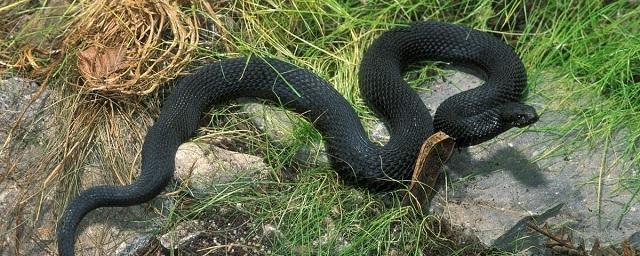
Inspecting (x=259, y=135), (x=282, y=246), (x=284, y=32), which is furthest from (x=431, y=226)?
(x=284, y=32)

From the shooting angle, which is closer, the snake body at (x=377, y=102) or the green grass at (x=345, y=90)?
the green grass at (x=345, y=90)

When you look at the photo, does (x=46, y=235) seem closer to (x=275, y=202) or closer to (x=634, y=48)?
(x=275, y=202)

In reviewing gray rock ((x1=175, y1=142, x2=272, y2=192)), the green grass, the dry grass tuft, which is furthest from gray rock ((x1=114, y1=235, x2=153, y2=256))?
the dry grass tuft

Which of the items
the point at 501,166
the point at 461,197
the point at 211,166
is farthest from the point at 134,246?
the point at 501,166

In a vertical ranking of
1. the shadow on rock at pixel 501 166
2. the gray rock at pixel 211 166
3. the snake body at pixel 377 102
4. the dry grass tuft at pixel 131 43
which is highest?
the dry grass tuft at pixel 131 43

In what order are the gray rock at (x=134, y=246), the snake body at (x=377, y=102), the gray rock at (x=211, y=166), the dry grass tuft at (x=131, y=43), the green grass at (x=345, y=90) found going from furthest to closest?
the dry grass tuft at (x=131, y=43), the snake body at (x=377, y=102), the gray rock at (x=211, y=166), the green grass at (x=345, y=90), the gray rock at (x=134, y=246)

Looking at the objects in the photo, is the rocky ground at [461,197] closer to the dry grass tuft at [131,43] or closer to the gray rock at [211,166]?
the gray rock at [211,166]

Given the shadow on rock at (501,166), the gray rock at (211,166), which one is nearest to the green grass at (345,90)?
the gray rock at (211,166)

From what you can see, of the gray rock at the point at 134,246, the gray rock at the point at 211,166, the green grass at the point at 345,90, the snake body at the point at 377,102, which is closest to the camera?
the gray rock at the point at 134,246
